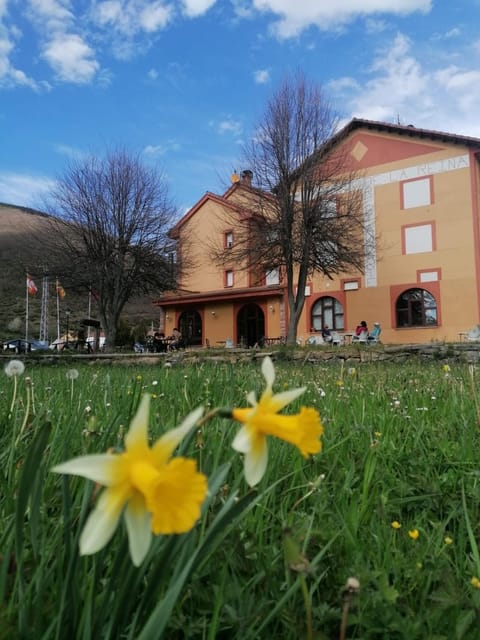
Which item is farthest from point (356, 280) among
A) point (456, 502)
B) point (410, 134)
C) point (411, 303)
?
point (456, 502)

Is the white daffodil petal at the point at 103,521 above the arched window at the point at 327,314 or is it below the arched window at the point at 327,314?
below

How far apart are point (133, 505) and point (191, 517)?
65 millimetres

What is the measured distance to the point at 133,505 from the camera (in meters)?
0.41

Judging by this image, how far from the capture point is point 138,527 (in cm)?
40

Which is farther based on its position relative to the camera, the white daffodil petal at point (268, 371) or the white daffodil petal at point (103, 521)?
the white daffodil petal at point (268, 371)

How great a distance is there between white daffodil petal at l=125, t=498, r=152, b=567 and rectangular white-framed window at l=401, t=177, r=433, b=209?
2306 cm

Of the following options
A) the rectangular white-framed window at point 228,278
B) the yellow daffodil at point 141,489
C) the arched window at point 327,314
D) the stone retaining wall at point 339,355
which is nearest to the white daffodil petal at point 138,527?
the yellow daffodil at point 141,489

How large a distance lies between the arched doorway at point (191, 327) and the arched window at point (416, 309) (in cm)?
1110

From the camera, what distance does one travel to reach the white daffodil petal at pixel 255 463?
466 millimetres

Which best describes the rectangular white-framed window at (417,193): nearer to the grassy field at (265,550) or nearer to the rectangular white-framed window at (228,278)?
the rectangular white-framed window at (228,278)

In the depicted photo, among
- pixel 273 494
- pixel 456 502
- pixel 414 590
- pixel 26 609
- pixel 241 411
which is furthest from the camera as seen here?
pixel 456 502

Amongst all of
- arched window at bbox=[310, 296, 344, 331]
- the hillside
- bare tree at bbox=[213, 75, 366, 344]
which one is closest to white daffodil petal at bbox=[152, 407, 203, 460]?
bare tree at bbox=[213, 75, 366, 344]

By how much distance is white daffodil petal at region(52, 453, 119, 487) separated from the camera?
0.38 m

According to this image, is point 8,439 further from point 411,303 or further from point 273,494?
point 411,303
